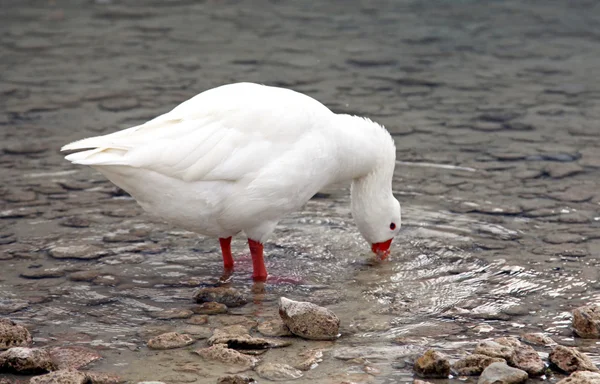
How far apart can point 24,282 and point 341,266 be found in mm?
2204

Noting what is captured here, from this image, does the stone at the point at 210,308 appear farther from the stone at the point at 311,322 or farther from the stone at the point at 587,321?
the stone at the point at 587,321

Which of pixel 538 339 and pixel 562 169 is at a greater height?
pixel 562 169

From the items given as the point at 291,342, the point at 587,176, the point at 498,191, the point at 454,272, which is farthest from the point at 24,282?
the point at 587,176

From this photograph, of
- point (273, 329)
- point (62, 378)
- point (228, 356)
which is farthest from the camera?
point (273, 329)

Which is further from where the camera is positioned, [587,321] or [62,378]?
[587,321]

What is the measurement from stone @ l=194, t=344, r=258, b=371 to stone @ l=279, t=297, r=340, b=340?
1.33 ft

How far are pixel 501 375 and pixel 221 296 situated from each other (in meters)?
2.01

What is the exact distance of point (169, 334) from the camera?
5453 mm

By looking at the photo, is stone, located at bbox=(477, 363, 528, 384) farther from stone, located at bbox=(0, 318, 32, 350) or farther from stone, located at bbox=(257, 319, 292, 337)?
stone, located at bbox=(0, 318, 32, 350)

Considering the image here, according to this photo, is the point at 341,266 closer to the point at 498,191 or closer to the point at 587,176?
the point at 498,191

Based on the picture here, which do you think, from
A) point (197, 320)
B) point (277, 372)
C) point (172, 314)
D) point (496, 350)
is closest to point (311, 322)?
point (277, 372)

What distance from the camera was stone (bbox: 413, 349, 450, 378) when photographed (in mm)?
4957

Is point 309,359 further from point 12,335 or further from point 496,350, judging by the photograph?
point 12,335

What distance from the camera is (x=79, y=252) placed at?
6.91 meters
